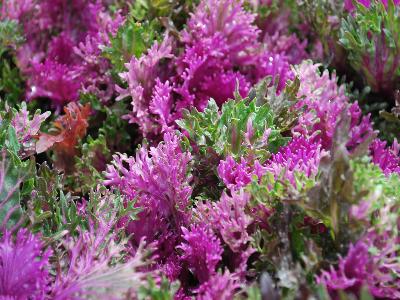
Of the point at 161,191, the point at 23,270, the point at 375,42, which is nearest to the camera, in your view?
the point at 23,270

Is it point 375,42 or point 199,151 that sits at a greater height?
point 375,42

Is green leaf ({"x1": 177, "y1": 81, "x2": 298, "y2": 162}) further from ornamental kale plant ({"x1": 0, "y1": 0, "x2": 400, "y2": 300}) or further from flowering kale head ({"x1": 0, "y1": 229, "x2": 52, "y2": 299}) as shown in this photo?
flowering kale head ({"x1": 0, "y1": 229, "x2": 52, "y2": 299})

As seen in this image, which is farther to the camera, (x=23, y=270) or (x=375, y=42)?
(x=375, y=42)

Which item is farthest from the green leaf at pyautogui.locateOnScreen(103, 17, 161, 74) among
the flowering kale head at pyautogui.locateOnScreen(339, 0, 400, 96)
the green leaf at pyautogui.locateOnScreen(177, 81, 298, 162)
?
the flowering kale head at pyautogui.locateOnScreen(339, 0, 400, 96)

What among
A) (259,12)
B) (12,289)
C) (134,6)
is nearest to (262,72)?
(259,12)

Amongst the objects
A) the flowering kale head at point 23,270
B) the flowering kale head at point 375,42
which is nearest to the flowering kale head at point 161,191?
the flowering kale head at point 23,270

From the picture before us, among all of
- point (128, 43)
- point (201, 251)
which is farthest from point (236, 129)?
point (128, 43)

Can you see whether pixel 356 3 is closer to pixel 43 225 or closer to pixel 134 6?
pixel 134 6

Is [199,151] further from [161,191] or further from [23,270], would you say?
[23,270]

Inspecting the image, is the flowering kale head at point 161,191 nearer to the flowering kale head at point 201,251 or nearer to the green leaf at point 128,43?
the flowering kale head at point 201,251
